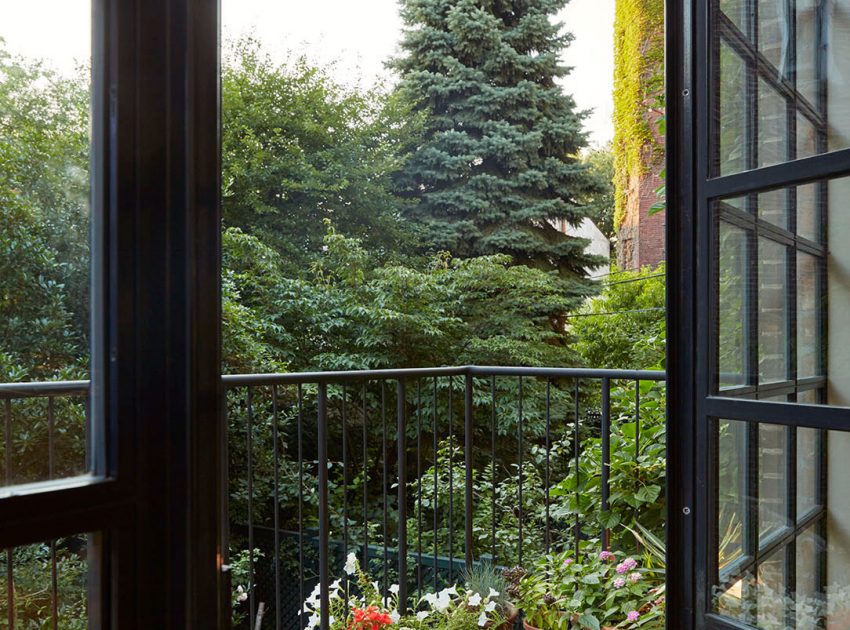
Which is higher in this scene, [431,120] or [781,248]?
[431,120]

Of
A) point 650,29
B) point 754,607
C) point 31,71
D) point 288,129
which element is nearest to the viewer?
point 31,71

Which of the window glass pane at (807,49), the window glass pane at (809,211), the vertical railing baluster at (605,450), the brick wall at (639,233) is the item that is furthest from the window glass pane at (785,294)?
the brick wall at (639,233)

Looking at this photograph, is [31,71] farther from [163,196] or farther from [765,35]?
[765,35]

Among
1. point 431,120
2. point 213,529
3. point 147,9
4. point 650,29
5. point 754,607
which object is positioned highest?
point 650,29

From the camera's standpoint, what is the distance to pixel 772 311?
1.11 metres

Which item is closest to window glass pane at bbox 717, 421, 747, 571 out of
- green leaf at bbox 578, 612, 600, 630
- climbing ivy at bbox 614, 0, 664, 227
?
green leaf at bbox 578, 612, 600, 630

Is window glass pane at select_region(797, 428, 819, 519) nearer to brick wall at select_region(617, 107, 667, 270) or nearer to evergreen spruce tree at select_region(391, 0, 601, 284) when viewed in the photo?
brick wall at select_region(617, 107, 667, 270)

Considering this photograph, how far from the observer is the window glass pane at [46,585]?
0.72m

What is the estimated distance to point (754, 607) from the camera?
110 cm

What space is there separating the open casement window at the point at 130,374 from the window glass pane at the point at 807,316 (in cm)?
87

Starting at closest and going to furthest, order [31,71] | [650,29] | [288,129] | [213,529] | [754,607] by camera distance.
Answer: [31,71] → [213,529] → [754,607] → [650,29] → [288,129]

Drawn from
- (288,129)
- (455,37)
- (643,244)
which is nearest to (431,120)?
(455,37)

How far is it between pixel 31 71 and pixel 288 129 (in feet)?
22.4

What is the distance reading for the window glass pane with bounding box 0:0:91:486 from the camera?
723 mm
